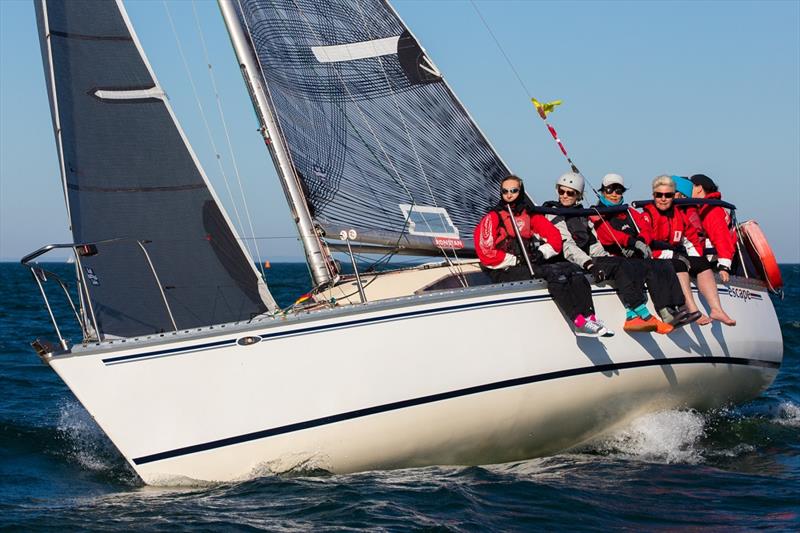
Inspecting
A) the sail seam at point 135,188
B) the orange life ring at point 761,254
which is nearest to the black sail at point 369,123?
the sail seam at point 135,188

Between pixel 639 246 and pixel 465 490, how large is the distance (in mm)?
2547

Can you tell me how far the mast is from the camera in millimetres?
7867

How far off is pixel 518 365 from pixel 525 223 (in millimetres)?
1132

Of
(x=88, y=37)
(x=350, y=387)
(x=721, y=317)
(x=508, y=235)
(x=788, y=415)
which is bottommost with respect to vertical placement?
(x=788, y=415)

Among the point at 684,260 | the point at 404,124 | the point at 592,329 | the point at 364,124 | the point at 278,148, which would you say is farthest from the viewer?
the point at 404,124

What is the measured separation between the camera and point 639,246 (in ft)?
24.7

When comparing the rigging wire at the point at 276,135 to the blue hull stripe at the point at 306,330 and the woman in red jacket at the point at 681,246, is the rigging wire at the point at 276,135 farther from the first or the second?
the woman in red jacket at the point at 681,246

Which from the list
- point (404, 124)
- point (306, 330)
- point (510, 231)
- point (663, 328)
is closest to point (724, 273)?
point (663, 328)

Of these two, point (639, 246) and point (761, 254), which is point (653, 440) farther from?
point (761, 254)

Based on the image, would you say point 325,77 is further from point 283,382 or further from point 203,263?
point 283,382

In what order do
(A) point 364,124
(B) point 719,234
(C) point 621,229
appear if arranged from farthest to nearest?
(A) point 364,124, (B) point 719,234, (C) point 621,229

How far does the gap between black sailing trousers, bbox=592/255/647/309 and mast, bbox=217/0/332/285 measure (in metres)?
2.14

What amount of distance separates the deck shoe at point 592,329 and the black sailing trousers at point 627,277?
0.40 meters

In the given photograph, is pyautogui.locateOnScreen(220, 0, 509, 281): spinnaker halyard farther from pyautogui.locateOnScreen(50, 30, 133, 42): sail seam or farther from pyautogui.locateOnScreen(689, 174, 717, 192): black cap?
pyautogui.locateOnScreen(689, 174, 717, 192): black cap
